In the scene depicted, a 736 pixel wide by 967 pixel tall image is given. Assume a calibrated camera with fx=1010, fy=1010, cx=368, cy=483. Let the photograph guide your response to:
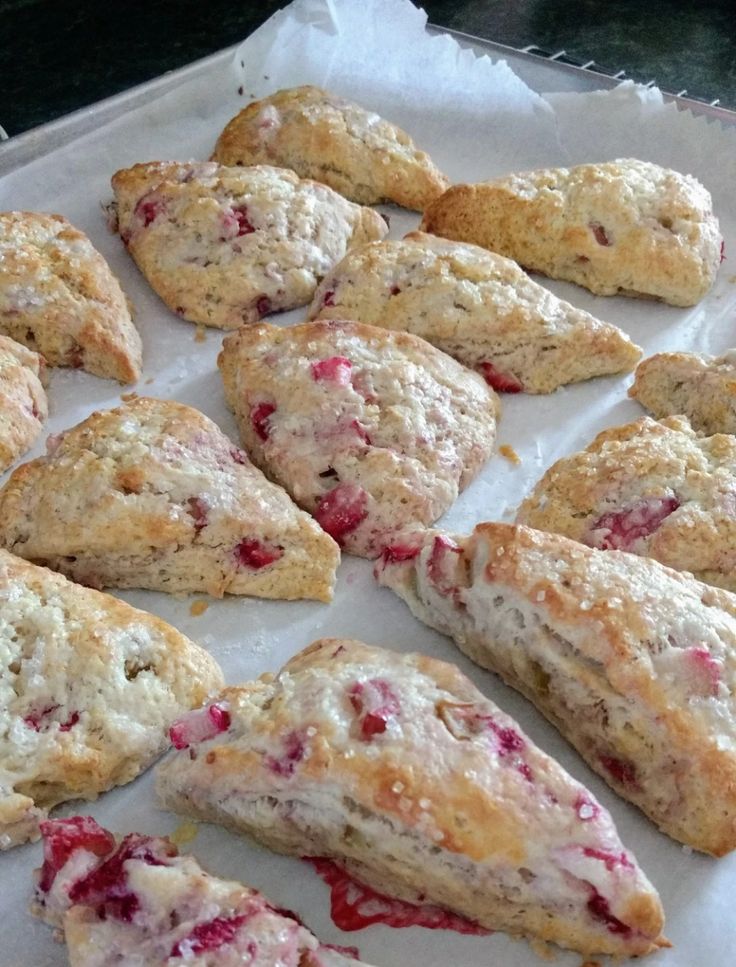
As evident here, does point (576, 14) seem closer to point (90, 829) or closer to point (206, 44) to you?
point (206, 44)

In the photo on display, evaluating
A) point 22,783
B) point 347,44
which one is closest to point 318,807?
point 22,783

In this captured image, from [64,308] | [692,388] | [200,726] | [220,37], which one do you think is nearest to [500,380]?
[692,388]

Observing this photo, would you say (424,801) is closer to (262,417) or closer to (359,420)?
(359,420)

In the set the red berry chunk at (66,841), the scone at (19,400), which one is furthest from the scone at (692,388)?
the red berry chunk at (66,841)

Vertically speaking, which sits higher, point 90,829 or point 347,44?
point 347,44

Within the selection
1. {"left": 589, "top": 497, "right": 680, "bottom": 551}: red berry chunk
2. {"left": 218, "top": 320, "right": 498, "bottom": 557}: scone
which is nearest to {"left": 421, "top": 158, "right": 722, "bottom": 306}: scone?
{"left": 218, "top": 320, "right": 498, "bottom": 557}: scone

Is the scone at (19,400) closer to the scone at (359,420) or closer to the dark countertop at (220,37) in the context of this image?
the scone at (359,420)
